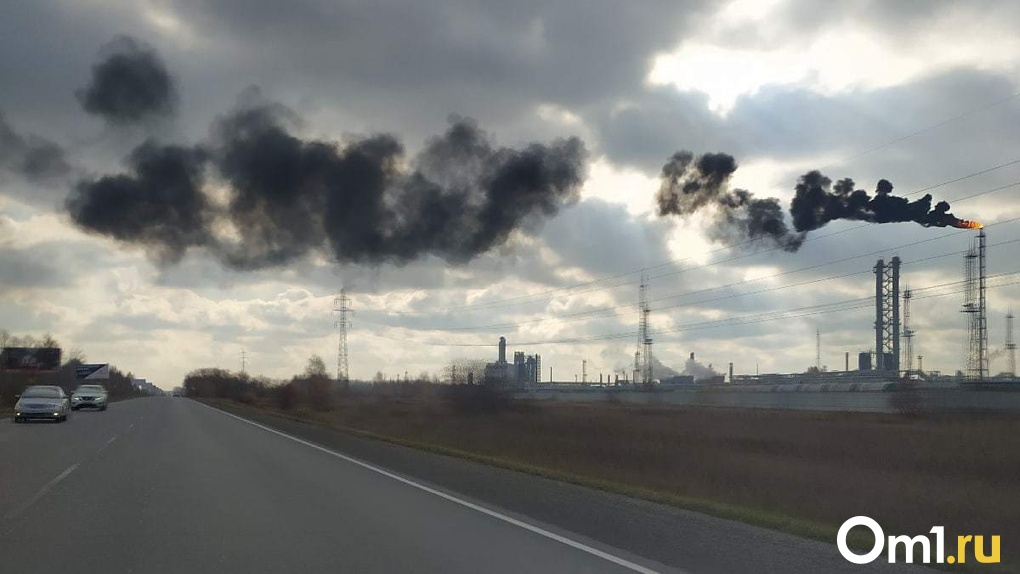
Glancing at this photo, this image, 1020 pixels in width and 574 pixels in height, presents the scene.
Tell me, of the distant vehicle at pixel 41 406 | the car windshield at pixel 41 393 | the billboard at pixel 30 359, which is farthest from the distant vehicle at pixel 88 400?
the billboard at pixel 30 359

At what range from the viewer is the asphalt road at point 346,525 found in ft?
37.5

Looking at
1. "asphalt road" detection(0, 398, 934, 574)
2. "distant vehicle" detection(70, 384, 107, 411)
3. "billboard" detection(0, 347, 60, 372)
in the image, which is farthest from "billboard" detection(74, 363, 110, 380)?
"asphalt road" detection(0, 398, 934, 574)

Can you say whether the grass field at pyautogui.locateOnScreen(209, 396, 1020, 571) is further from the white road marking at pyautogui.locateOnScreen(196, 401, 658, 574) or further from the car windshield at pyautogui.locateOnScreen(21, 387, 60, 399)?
the car windshield at pyautogui.locateOnScreen(21, 387, 60, 399)

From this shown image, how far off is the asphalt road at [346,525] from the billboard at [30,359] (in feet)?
308

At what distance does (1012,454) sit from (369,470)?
1004 inches

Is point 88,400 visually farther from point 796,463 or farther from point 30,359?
point 796,463

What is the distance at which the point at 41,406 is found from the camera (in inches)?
2008

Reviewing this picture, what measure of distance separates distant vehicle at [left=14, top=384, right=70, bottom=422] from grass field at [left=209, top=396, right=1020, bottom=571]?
1826 cm

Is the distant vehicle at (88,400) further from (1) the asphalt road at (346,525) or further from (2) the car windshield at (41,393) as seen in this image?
(1) the asphalt road at (346,525)

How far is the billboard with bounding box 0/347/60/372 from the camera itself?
109 metres

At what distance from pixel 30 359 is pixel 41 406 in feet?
218

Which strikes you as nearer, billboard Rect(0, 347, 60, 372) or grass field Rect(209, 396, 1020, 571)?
grass field Rect(209, 396, 1020, 571)

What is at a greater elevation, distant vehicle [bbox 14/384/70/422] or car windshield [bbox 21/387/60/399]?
car windshield [bbox 21/387/60/399]

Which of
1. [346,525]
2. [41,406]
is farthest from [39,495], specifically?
[41,406]
